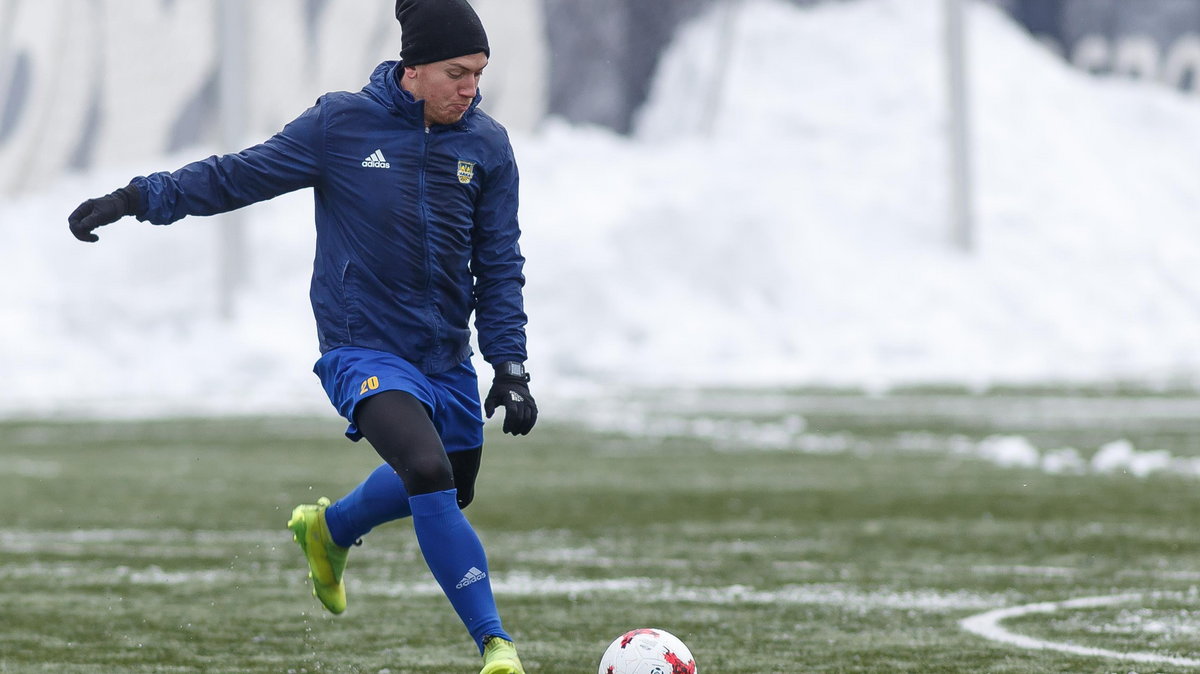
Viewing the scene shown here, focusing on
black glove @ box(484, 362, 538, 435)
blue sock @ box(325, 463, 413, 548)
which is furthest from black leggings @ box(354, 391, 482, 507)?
blue sock @ box(325, 463, 413, 548)

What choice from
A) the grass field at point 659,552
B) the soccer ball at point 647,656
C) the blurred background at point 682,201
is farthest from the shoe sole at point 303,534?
the blurred background at point 682,201

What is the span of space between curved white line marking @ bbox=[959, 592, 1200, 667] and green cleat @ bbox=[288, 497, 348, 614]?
85.3 inches

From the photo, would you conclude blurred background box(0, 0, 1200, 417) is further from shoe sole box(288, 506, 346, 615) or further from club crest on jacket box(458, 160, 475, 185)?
club crest on jacket box(458, 160, 475, 185)

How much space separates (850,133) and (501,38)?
6639mm

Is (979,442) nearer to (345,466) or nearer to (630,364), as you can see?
(345,466)

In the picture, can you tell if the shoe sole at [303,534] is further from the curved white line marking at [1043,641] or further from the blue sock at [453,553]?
the curved white line marking at [1043,641]

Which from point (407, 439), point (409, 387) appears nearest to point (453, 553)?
point (407, 439)

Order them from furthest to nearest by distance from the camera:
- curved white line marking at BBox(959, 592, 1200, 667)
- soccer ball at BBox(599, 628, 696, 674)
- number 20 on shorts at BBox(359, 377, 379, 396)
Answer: curved white line marking at BBox(959, 592, 1200, 667) < number 20 on shorts at BBox(359, 377, 379, 396) < soccer ball at BBox(599, 628, 696, 674)

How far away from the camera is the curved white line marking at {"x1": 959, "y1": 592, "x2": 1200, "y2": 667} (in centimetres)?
649

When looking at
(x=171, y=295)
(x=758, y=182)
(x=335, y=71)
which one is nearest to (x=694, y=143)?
(x=758, y=182)

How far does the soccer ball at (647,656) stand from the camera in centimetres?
555

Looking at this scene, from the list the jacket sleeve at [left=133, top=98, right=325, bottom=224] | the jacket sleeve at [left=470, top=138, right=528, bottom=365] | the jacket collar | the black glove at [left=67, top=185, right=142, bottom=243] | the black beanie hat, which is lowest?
the jacket sleeve at [left=470, top=138, right=528, bottom=365]

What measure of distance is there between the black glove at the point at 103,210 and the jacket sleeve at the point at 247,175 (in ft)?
0.26

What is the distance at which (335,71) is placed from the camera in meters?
32.7
